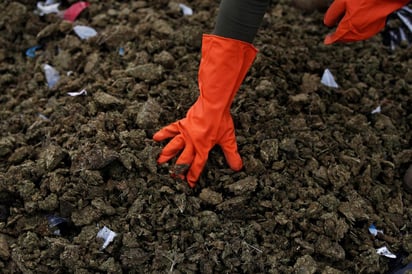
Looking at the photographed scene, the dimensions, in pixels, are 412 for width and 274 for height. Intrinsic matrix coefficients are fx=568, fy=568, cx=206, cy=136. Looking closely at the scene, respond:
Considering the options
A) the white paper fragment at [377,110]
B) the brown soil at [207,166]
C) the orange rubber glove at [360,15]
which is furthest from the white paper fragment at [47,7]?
the white paper fragment at [377,110]

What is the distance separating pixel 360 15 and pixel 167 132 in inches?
33.7

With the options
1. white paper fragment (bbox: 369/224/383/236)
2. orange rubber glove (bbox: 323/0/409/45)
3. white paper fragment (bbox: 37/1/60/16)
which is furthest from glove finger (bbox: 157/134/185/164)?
white paper fragment (bbox: 37/1/60/16)

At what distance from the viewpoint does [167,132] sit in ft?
7.42

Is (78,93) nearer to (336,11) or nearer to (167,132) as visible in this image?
(167,132)

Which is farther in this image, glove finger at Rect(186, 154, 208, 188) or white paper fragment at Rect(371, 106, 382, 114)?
white paper fragment at Rect(371, 106, 382, 114)

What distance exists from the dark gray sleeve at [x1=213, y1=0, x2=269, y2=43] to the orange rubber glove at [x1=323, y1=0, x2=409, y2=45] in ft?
1.03

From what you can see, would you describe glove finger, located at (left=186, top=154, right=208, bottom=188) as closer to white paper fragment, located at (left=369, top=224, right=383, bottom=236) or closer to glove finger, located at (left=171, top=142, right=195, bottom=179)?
glove finger, located at (left=171, top=142, right=195, bottom=179)

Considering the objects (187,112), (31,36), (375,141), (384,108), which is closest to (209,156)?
(187,112)

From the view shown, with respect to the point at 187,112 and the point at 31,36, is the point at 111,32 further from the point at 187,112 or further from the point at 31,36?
the point at 187,112

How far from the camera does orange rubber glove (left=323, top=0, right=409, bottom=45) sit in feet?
6.81

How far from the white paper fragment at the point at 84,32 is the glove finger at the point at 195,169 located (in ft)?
3.40

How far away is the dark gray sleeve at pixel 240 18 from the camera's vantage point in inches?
77.8

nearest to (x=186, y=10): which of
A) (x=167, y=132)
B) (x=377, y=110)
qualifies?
(x=167, y=132)

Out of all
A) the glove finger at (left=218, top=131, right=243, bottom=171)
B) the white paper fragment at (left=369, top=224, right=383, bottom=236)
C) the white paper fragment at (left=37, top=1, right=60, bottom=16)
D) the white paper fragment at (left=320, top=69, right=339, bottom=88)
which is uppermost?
the white paper fragment at (left=320, top=69, right=339, bottom=88)
